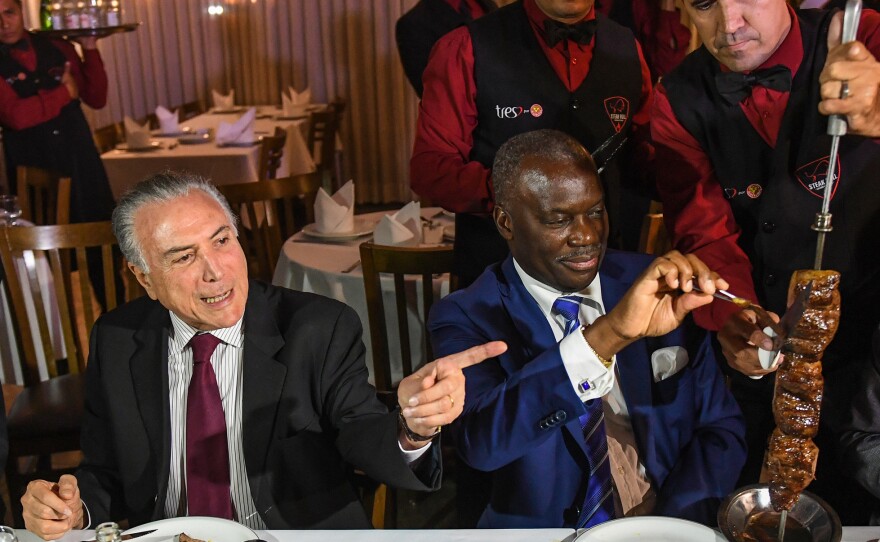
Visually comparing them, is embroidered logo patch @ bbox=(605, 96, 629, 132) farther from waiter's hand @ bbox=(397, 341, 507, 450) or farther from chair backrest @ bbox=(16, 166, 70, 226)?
chair backrest @ bbox=(16, 166, 70, 226)

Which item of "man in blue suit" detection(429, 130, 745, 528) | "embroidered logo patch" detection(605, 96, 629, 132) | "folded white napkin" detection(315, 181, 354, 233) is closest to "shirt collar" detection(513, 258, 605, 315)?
"man in blue suit" detection(429, 130, 745, 528)

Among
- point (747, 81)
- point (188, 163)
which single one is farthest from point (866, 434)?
point (188, 163)

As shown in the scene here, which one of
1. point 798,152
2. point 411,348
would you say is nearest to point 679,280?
point 798,152

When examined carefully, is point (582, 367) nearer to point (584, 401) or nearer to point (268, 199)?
point (584, 401)

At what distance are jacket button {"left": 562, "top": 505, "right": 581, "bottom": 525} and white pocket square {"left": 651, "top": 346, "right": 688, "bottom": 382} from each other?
317 mm

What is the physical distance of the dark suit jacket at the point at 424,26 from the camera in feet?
12.0

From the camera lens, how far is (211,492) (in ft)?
6.09

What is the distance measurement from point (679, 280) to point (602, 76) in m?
1.30

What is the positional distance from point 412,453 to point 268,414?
1.28 ft

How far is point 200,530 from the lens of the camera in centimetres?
153

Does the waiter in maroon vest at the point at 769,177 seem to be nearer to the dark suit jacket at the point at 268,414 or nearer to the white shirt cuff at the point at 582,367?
the white shirt cuff at the point at 582,367

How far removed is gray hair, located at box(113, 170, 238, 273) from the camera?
1825mm

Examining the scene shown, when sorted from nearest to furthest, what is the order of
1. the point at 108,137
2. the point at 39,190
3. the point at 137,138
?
the point at 39,190 < the point at 137,138 < the point at 108,137

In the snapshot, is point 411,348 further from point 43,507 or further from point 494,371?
point 43,507
